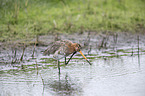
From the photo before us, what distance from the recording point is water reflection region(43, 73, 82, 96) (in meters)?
6.04

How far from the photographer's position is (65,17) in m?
13.3

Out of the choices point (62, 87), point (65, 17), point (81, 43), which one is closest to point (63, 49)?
point (62, 87)

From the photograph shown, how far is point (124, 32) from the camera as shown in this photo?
1275 centimetres

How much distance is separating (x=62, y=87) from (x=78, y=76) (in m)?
0.87

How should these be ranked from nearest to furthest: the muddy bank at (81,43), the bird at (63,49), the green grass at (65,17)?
the bird at (63,49), the muddy bank at (81,43), the green grass at (65,17)

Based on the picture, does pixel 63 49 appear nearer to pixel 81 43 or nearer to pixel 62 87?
pixel 62 87

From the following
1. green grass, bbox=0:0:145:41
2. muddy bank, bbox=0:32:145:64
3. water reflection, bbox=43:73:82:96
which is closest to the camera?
water reflection, bbox=43:73:82:96

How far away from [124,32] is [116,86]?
671 cm

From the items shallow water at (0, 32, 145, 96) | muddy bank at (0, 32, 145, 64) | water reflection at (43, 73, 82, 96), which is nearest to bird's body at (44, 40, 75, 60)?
shallow water at (0, 32, 145, 96)

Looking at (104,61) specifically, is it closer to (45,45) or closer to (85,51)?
(85,51)

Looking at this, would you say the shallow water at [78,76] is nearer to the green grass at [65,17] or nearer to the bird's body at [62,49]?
the bird's body at [62,49]

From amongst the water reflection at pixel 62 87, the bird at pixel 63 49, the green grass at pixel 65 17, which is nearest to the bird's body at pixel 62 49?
the bird at pixel 63 49

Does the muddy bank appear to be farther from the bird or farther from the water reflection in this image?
the water reflection

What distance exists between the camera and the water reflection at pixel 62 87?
6043 mm
